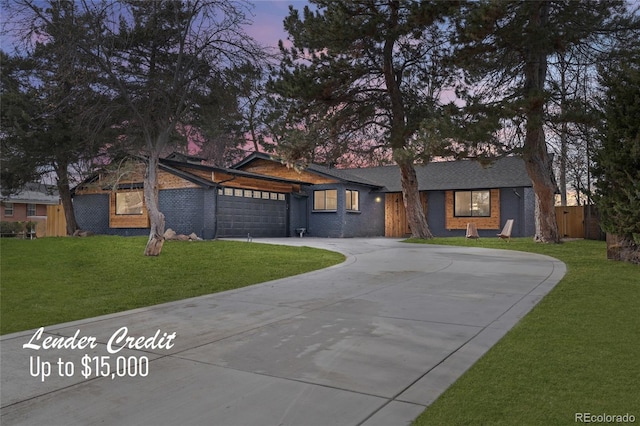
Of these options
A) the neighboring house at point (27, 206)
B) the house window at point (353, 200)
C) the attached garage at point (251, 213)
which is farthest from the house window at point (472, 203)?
the neighboring house at point (27, 206)

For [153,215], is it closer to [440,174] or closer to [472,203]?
[472,203]

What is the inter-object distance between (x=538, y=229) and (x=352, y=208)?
1023 cm

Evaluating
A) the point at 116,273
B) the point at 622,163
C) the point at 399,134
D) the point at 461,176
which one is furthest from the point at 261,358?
the point at 461,176

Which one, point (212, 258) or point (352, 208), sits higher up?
point (352, 208)

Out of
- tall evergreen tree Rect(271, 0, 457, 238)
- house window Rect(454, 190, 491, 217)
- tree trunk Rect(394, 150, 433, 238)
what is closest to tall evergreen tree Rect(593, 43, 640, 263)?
tall evergreen tree Rect(271, 0, 457, 238)

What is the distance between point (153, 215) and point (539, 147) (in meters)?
14.6

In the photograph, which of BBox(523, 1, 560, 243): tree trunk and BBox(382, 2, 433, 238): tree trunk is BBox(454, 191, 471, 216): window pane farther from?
BBox(523, 1, 560, 243): tree trunk

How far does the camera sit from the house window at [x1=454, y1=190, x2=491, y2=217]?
26375 mm

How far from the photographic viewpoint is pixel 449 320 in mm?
5770

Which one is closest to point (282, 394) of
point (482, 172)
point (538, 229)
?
point (538, 229)

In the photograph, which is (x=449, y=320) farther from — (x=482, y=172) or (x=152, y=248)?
(x=482, y=172)

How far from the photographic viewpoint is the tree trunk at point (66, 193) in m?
23.3

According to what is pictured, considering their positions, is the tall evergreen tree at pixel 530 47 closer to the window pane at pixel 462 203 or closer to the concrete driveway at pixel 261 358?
the window pane at pixel 462 203

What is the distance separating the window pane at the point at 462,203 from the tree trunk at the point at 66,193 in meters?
20.8
